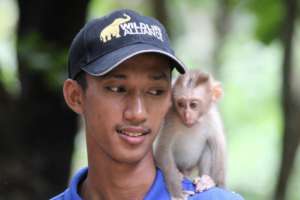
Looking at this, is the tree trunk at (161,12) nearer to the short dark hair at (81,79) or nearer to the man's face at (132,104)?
the short dark hair at (81,79)

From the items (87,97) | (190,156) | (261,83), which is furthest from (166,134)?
(261,83)

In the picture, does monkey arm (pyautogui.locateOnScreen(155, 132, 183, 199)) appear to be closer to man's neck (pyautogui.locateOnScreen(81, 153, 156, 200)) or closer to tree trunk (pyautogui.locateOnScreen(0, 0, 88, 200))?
man's neck (pyautogui.locateOnScreen(81, 153, 156, 200))

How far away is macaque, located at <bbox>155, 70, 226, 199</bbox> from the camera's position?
4465 millimetres

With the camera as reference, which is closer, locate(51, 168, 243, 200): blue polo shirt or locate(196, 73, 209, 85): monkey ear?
locate(51, 168, 243, 200): blue polo shirt

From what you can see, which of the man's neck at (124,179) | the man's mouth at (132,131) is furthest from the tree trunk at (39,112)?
the man's mouth at (132,131)

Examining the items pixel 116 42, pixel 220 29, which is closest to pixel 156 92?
pixel 116 42

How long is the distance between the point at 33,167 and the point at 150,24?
3432 mm

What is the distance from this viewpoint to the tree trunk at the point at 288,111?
24.0 ft

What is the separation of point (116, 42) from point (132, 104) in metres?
0.28

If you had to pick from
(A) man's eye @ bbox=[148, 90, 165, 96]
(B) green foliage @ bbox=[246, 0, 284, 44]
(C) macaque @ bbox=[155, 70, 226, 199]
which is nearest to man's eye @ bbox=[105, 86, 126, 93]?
(A) man's eye @ bbox=[148, 90, 165, 96]

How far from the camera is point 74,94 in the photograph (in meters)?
3.94

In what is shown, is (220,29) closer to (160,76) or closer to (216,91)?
(216,91)

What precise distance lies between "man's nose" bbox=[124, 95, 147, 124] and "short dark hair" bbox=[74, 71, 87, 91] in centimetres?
29

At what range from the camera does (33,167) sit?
6.94 m
